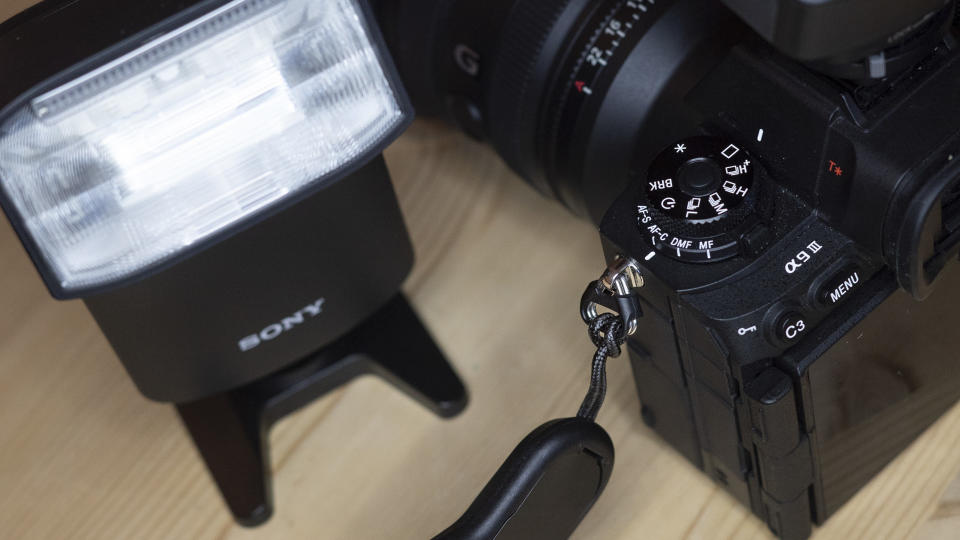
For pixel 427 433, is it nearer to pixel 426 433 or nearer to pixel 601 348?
pixel 426 433

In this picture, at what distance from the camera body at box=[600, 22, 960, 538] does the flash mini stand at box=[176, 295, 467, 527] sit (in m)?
0.15

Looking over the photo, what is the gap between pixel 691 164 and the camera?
1.56 ft

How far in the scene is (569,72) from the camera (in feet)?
1.86

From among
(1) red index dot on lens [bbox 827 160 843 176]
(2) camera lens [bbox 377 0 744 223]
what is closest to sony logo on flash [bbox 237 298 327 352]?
(2) camera lens [bbox 377 0 744 223]

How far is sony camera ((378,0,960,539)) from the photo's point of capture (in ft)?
1.47

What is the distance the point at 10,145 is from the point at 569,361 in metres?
0.29

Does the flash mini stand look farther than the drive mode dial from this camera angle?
Yes

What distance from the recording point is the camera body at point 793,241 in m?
0.45

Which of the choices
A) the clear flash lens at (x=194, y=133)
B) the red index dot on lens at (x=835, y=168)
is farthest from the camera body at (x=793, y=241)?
the clear flash lens at (x=194, y=133)

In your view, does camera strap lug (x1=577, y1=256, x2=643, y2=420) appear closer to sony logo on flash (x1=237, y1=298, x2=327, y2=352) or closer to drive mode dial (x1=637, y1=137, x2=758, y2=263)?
drive mode dial (x1=637, y1=137, x2=758, y2=263)

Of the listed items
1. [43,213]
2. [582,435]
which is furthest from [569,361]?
[43,213]

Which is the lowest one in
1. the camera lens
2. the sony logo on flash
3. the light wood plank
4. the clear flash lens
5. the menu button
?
the light wood plank

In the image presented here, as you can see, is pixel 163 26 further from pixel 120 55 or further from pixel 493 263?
pixel 493 263

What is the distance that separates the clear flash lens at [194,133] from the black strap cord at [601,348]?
12 centimetres
